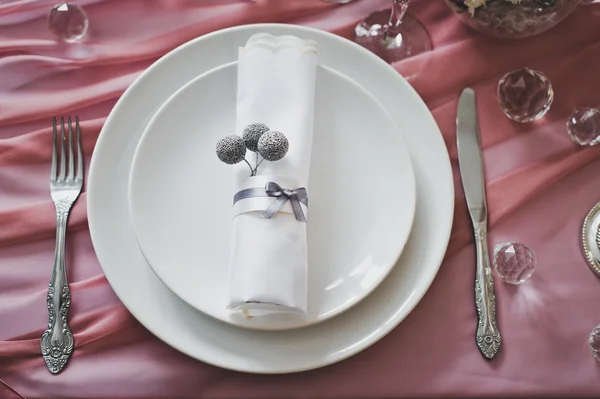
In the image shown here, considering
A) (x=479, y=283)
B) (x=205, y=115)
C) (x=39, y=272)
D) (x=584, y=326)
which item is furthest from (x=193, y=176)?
(x=584, y=326)

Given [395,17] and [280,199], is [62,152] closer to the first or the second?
[280,199]

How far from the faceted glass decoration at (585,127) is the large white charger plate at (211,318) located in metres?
0.19

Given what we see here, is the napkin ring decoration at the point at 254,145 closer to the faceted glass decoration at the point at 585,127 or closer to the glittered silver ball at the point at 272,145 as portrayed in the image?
the glittered silver ball at the point at 272,145

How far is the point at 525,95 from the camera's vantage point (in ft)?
2.32

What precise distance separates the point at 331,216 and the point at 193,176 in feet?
0.52

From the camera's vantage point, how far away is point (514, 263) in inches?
24.7

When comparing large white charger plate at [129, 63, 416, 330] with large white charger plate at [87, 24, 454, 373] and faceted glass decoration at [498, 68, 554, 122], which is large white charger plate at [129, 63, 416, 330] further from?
faceted glass decoration at [498, 68, 554, 122]

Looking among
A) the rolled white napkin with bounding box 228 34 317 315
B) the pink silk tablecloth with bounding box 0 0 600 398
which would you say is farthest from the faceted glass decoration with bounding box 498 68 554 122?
the rolled white napkin with bounding box 228 34 317 315

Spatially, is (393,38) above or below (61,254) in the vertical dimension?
above

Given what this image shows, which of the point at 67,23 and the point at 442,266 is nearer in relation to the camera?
the point at 442,266

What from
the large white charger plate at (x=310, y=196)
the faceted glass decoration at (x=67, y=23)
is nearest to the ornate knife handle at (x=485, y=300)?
the large white charger plate at (x=310, y=196)

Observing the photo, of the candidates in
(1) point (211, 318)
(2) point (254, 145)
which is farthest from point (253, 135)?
(1) point (211, 318)

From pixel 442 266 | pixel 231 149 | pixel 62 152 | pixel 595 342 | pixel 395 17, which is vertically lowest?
pixel 595 342

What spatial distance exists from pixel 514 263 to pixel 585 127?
206 millimetres
